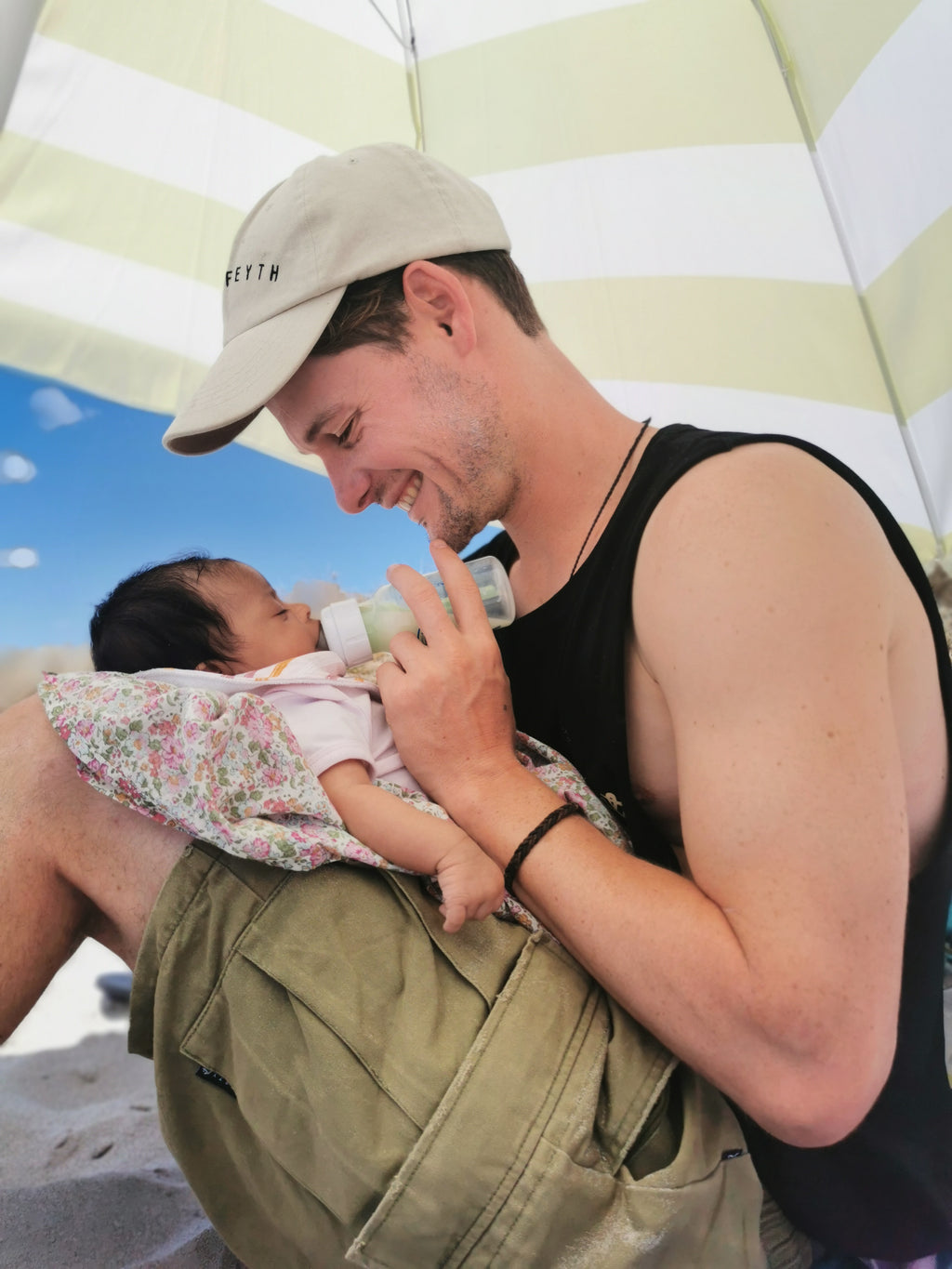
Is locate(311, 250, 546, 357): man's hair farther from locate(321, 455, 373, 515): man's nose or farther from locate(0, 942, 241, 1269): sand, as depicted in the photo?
locate(0, 942, 241, 1269): sand

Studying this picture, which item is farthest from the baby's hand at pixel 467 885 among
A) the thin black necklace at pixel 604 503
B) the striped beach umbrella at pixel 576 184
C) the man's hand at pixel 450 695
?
the striped beach umbrella at pixel 576 184

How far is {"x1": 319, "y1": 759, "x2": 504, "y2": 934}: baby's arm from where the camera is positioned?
1057 mm

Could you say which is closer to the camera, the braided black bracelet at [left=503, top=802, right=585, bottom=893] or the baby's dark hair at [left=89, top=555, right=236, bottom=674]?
the braided black bracelet at [left=503, top=802, right=585, bottom=893]

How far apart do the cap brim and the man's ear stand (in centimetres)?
11

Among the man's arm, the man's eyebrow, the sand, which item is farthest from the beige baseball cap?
the sand

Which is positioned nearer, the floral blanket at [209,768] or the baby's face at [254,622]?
the floral blanket at [209,768]

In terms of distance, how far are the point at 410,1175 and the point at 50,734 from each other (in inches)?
29.0

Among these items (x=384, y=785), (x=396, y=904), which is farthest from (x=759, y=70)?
(x=396, y=904)

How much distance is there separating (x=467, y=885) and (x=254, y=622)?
74cm

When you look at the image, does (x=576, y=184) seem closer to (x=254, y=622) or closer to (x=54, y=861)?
(x=254, y=622)

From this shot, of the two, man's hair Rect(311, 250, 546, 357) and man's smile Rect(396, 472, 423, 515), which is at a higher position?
man's hair Rect(311, 250, 546, 357)

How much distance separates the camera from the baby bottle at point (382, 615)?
1575 millimetres

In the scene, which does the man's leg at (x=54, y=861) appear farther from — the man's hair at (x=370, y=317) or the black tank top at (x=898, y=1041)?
the man's hair at (x=370, y=317)

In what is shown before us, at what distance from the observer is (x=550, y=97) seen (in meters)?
2.70
